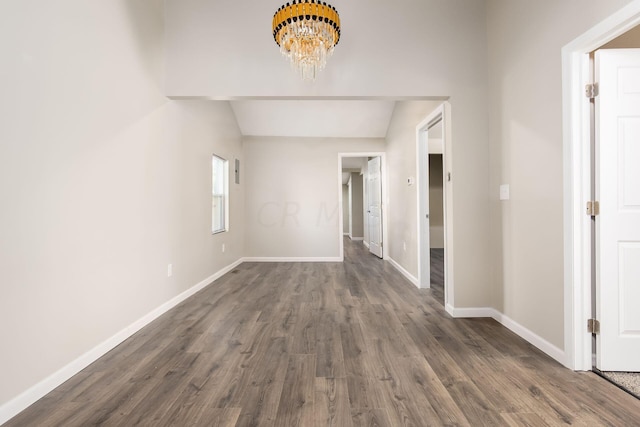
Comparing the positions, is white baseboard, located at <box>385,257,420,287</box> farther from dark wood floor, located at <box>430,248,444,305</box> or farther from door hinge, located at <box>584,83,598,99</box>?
door hinge, located at <box>584,83,598,99</box>

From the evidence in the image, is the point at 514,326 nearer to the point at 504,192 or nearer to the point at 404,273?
the point at 504,192

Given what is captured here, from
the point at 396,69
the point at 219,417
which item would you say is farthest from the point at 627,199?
the point at 219,417

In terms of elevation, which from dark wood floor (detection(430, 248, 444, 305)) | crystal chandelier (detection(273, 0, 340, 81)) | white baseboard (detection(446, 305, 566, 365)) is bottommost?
dark wood floor (detection(430, 248, 444, 305))

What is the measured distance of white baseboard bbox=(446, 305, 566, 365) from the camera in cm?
212

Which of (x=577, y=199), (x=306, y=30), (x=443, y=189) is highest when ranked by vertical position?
(x=306, y=30)

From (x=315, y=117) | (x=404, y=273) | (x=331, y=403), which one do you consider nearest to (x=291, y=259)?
(x=404, y=273)

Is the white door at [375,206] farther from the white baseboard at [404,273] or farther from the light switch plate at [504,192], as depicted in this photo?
the light switch plate at [504,192]

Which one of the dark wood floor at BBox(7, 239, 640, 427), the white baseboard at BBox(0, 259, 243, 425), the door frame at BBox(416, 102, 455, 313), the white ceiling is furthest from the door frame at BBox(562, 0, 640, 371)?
the white ceiling

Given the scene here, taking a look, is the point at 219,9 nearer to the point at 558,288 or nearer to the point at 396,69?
the point at 396,69

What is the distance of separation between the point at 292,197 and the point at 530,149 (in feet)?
14.6

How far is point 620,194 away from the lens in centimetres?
190

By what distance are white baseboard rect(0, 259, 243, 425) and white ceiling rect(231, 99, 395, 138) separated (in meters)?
3.58

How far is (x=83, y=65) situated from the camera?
2084 millimetres

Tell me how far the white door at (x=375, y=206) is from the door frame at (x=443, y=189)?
7.10 feet
